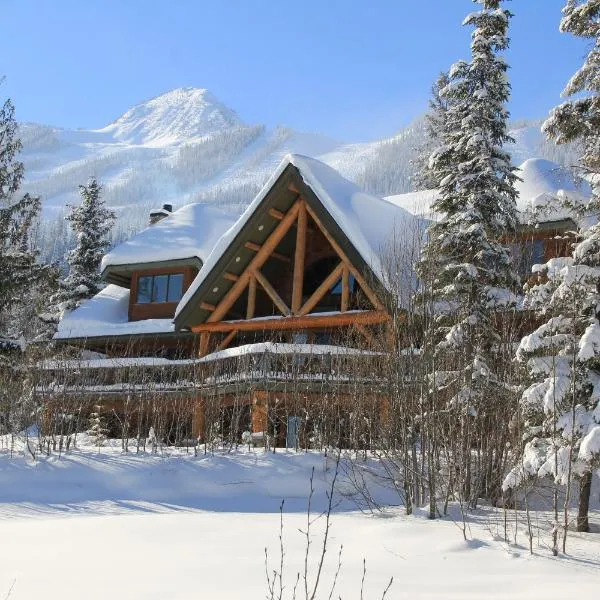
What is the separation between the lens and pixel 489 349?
17.6m

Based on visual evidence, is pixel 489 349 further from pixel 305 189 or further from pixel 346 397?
pixel 305 189

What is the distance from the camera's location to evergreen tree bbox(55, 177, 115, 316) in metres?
37.7

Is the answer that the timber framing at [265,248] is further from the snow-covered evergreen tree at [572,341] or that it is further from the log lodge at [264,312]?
the snow-covered evergreen tree at [572,341]

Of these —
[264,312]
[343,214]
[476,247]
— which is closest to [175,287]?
[264,312]

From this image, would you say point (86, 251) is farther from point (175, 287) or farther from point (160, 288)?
point (175, 287)

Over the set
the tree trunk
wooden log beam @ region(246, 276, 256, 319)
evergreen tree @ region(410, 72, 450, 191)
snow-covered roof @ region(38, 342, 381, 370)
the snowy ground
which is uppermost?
evergreen tree @ region(410, 72, 450, 191)

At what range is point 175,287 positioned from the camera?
28781 millimetres

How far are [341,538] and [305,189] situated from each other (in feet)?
46.1

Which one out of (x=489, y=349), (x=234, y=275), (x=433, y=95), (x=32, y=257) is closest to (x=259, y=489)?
(x=489, y=349)

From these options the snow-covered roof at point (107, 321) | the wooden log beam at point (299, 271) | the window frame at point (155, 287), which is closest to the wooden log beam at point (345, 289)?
the wooden log beam at point (299, 271)

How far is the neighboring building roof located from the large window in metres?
0.65

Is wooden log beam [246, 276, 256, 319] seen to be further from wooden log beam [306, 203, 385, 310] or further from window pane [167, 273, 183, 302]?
window pane [167, 273, 183, 302]

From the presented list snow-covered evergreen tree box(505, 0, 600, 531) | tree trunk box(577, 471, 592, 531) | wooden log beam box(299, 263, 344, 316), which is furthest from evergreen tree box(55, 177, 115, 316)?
tree trunk box(577, 471, 592, 531)

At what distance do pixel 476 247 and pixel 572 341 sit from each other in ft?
20.1
